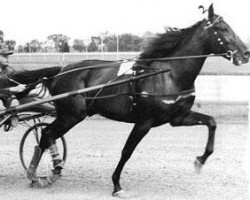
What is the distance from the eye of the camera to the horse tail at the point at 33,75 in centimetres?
704

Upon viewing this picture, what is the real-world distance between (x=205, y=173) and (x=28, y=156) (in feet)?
9.82

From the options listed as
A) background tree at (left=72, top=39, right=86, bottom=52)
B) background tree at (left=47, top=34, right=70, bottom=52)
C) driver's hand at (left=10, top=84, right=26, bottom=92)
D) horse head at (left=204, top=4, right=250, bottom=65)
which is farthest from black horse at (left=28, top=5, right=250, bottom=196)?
background tree at (left=72, top=39, right=86, bottom=52)

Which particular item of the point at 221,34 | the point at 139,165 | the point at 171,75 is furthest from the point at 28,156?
the point at 221,34

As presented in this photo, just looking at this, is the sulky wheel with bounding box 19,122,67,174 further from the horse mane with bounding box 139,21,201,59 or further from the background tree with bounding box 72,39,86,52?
the background tree with bounding box 72,39,86,52

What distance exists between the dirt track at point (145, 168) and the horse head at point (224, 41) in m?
1.61

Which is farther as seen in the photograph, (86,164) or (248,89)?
(248,89)

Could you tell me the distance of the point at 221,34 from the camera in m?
6.12

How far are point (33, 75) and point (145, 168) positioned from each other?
206cm

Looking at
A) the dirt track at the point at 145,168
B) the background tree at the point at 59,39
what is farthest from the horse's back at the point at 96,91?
the background tree at the point at 59,39

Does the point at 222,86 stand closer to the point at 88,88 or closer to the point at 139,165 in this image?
the point at 139,165

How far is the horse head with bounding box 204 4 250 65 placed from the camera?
6094 mm

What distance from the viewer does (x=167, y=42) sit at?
253 inches

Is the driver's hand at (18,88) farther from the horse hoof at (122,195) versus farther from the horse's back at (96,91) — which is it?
the horse hoof at (122,195)

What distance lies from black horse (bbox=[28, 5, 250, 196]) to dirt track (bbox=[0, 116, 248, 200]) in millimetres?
455
